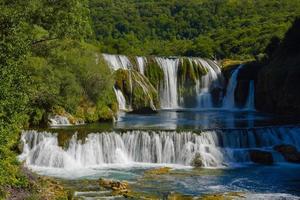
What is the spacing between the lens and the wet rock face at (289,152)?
3088cm

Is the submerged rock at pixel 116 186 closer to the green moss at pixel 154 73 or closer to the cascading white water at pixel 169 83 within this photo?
the cascading white water at pixel 169 83

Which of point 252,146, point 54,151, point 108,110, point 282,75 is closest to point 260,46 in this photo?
point 282,75

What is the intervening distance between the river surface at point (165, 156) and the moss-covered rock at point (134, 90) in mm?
16756

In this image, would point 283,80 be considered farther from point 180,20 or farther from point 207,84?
point 180,20

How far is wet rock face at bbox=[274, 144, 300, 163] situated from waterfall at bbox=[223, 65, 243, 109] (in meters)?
22.7

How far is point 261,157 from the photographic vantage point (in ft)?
101

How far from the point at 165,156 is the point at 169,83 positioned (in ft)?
82.7

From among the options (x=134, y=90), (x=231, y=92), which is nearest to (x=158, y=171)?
(x=134, y=90)

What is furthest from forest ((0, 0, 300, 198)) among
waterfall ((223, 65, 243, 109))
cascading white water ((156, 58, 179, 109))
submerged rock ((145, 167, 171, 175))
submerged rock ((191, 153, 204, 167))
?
submerged rock ((191, 153, 204, 167))

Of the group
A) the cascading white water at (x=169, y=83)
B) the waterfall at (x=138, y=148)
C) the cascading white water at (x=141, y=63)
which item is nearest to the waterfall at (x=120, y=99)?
the cascading white water at (x=169, y=83)

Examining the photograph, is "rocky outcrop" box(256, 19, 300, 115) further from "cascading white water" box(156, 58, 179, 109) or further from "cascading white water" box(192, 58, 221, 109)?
"cascading white water" box(156, 58, 179, 109)

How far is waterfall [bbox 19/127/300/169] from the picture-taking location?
30.2m

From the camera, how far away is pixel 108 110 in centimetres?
4197

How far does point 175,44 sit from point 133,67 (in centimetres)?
5642
